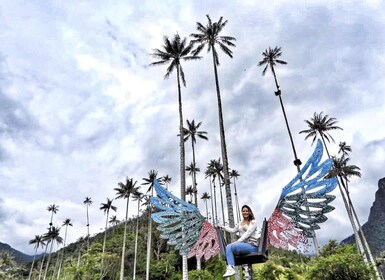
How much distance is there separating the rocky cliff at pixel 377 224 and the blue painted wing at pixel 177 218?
7852cm

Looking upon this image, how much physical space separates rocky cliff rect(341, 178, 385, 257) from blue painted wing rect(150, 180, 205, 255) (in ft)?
258

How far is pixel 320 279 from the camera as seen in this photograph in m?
15.7

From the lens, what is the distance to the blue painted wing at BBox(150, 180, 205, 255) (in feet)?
18.4

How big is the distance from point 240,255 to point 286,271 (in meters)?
17.9

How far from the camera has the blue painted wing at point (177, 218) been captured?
18.4 feet

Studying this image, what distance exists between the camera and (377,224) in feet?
248

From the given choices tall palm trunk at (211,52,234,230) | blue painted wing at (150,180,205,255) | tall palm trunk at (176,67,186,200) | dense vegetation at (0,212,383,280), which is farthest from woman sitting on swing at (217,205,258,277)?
tall palm trunk at (176,67,186,200)

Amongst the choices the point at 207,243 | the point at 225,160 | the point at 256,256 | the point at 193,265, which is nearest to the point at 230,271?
the point at 256,256

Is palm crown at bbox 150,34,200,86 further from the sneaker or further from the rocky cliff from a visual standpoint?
the rocky cliff

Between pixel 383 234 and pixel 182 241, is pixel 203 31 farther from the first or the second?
pixel 383 234

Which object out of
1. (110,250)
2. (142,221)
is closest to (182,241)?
(110,250)

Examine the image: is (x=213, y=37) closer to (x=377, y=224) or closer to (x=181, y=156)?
(x=181, y=156)

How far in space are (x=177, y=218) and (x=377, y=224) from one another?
86.6 metres

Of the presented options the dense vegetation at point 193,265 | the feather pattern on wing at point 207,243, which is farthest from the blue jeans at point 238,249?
the dense vegetation at point 193,265
